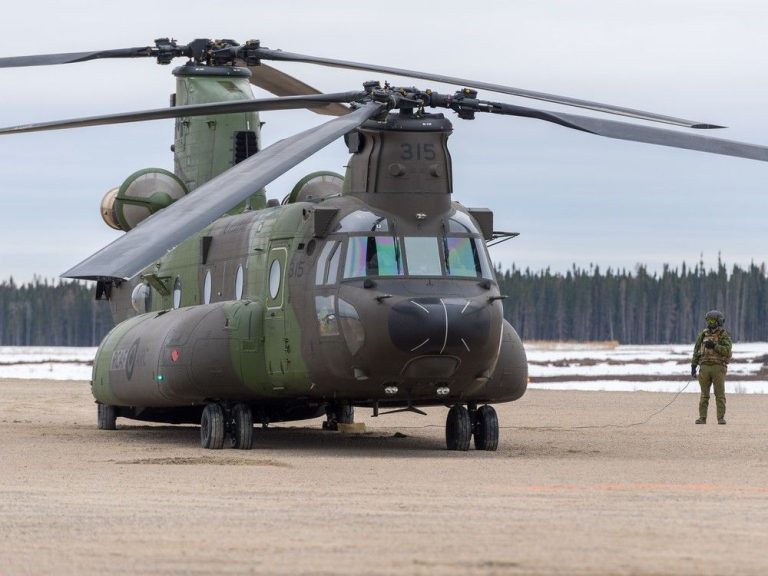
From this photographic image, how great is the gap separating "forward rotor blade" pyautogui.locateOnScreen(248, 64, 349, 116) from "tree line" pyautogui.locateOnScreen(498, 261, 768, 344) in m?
99.5

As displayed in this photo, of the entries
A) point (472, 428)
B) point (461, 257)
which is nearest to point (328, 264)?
point (461, 257)

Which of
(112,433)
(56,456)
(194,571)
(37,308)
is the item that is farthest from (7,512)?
(37,308)

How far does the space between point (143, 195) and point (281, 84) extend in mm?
2738

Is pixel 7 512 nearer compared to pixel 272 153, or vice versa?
pixel 7 512

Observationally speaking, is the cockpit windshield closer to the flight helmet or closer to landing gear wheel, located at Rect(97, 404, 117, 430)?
landing gear wheel, located at Rect(97, 404, 117, 430)

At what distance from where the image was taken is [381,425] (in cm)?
2594

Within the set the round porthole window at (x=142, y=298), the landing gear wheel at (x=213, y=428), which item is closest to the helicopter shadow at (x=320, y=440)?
the landing gear wheel at (x=213, y=428)

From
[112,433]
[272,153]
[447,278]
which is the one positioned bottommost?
[112,433]

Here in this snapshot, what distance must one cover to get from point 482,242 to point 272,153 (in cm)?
387

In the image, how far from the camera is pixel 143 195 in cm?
2323

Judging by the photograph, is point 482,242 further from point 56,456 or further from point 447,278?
point 56,456

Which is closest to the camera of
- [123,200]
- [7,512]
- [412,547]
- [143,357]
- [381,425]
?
[412,547]

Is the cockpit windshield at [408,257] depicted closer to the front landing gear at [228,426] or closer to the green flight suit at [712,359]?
the front landing gear at [228,426]

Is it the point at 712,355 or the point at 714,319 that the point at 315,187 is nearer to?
the point at 714,319
